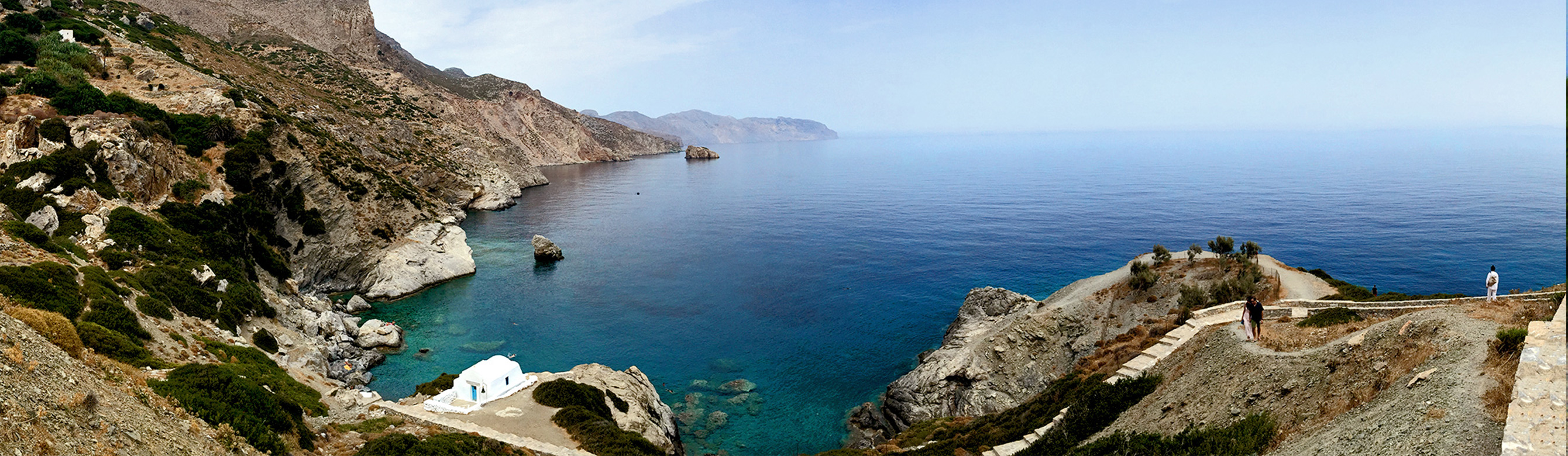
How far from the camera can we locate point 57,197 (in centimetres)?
3147

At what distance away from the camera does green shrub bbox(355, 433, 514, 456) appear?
1839 centimetres

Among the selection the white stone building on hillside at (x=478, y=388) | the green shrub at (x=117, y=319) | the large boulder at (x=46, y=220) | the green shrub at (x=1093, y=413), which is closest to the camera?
the green shrub at (x=1093, y=413)

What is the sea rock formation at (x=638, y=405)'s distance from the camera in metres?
27.3

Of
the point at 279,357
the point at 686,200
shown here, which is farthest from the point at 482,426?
the point at 686,200

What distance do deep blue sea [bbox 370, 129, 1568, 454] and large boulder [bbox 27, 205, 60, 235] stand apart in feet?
48.9

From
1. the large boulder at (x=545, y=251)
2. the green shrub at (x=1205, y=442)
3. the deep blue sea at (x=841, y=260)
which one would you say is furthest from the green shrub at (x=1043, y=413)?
the large boulder at (x=545, y=251)

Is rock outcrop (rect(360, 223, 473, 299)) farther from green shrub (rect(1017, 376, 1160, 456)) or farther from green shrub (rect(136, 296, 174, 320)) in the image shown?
green shrub (rect(1017, 376, 1160, 456))

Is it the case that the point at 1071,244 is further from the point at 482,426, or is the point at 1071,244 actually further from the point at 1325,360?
the point at 482,426

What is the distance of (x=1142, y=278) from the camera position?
113 ft

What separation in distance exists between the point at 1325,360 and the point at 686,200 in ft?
324

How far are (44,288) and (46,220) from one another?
13019 millimetres

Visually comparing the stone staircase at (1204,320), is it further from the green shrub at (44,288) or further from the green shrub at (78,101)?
the green shrub at (78,101)

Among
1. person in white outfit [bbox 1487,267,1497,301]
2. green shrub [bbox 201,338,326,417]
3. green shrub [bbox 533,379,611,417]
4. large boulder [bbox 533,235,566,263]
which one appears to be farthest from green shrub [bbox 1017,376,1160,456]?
large boulder [bbox 533,235,566,263]

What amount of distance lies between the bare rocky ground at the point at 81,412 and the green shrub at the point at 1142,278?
120 ft
